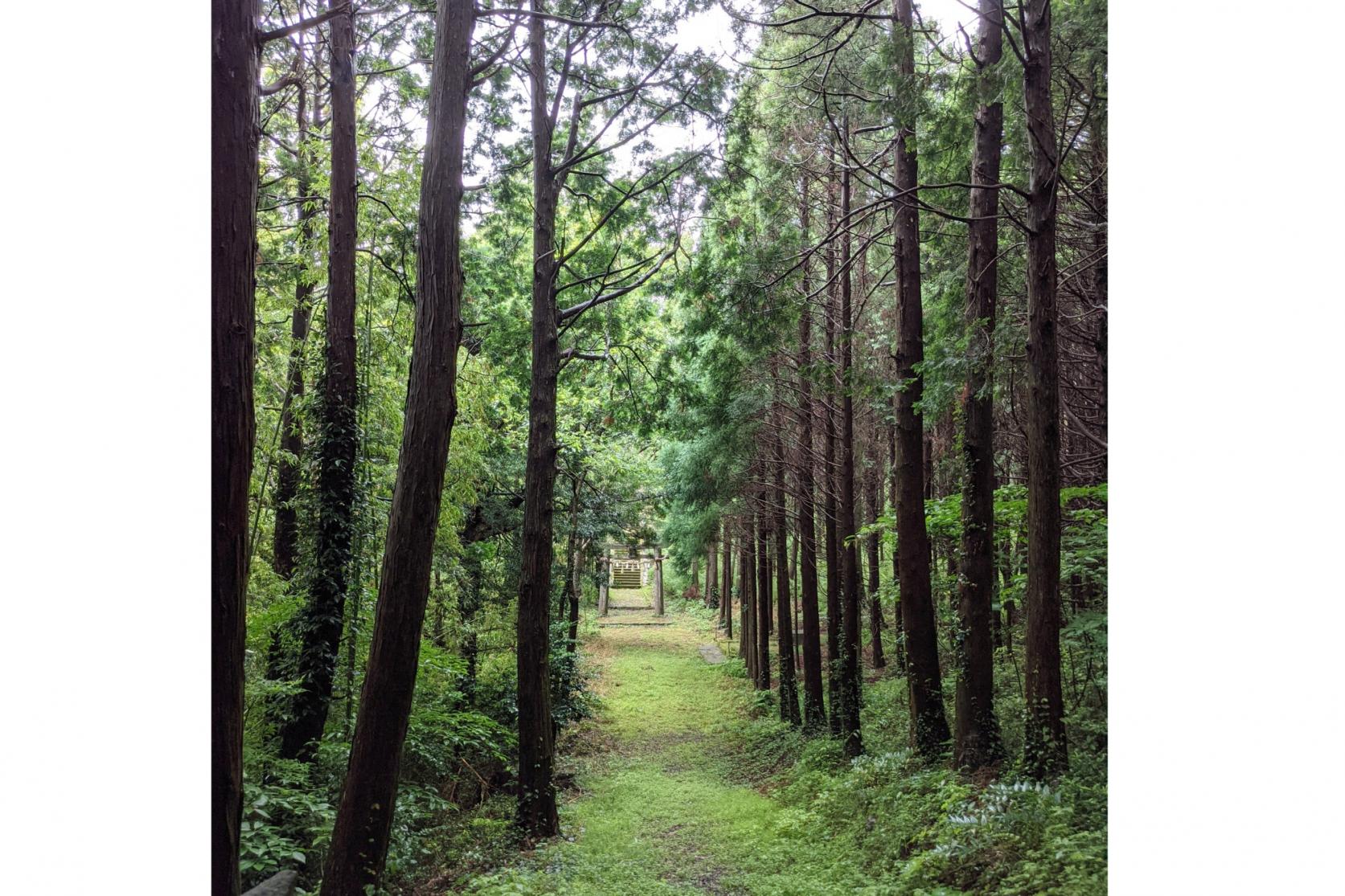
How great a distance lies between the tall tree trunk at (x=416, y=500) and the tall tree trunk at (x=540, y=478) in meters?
3.70

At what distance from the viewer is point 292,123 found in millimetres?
9633

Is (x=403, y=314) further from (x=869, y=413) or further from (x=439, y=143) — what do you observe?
(x=869, y=413)

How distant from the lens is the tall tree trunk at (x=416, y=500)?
4.37 metres

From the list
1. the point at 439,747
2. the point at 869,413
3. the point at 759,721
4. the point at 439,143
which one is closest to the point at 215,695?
the point at 439,143

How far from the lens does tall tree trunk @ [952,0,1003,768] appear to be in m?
6.43

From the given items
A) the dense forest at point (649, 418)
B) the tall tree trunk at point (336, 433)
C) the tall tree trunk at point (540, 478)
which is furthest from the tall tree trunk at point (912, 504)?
the tall tree trunk at point (336, 433)

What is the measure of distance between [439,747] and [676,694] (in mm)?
12001

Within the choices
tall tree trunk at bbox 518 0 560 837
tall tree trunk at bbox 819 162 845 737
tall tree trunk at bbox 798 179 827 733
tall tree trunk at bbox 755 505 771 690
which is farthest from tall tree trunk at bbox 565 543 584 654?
tall tree trunk at bbox 518 0 560 837

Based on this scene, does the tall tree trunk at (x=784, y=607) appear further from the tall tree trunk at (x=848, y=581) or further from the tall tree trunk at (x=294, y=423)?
the tall tree trunk at (x=294, y=423)

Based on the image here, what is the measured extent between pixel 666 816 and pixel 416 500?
667cm

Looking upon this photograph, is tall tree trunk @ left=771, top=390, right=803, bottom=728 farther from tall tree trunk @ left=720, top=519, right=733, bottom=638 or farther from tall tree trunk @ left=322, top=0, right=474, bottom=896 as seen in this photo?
tall tree trunk @ left=322, top=0, right=474, bottom=896

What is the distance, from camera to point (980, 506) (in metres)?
6.56

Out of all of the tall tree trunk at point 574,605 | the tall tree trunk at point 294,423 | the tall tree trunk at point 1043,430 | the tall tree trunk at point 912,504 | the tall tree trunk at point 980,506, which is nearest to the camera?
the tall tree trunk at point 1043,430

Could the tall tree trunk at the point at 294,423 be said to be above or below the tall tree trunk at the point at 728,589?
above
